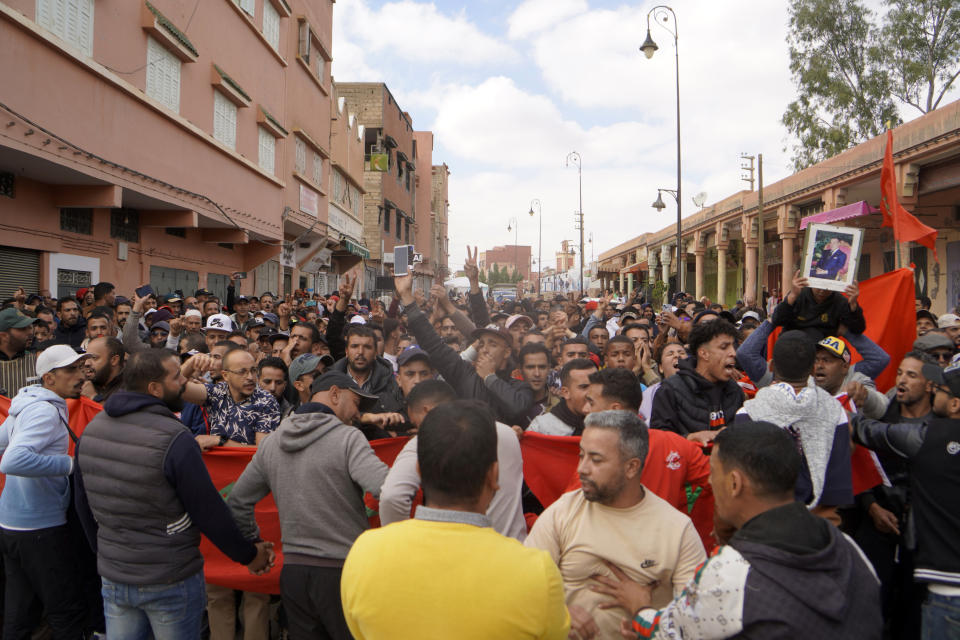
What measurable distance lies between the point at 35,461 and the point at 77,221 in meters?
8.86

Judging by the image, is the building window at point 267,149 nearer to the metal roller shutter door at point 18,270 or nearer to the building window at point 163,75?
the building window at point 163,75

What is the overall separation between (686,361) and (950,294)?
1563 cm

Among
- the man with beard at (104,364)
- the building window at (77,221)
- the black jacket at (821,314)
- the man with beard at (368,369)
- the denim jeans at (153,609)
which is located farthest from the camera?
the building window at (77,221)

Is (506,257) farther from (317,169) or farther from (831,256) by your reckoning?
(831,256)

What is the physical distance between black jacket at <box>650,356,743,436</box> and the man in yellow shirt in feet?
7.58

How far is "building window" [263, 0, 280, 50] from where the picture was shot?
17188 millimetres

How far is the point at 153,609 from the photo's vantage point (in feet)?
10.1

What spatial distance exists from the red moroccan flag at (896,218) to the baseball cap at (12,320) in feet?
30.3

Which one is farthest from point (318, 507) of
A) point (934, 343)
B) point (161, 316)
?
point (161, 316)

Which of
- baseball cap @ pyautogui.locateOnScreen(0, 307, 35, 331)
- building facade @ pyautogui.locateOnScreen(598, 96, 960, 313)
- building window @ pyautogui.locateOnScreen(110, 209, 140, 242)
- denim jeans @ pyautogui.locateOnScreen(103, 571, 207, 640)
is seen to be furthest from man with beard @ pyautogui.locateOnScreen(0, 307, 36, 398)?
building facade @ pyautogui.locateOnScreen(598, 96, 960, 313)

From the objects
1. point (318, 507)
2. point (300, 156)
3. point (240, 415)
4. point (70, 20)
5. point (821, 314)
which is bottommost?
point (318, 507)

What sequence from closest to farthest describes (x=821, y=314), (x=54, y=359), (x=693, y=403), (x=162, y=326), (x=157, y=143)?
(x=54, y=359)
(x=693, y=403)
(x=821, y=314)
(x=162, y=326)
(x=157, y=143)

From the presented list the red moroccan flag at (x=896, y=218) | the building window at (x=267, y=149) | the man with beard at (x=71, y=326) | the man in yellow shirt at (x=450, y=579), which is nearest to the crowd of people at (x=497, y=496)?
the man in yellow shirt at (x=450, y=579)

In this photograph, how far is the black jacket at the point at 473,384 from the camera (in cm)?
448
